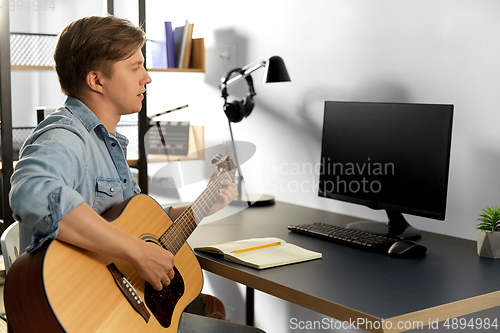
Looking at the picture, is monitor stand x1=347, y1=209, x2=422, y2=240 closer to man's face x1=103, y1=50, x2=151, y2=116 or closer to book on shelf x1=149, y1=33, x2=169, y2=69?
man's face x1=103, y1=50, x2=151, y2=116

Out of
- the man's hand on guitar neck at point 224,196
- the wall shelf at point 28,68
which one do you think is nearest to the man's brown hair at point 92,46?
the man's hand on guitar neck at point 224,196

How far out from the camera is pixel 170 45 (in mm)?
2660

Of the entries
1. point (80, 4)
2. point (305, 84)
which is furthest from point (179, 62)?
point (305, 84)

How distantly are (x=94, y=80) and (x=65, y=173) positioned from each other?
0.28 m

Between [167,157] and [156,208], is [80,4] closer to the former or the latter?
[167,157]

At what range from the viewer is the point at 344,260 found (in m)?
1.42

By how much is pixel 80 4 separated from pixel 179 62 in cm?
54

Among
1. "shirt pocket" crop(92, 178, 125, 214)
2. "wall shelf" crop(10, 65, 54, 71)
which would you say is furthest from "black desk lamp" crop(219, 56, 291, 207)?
"shirt pocket" crop(92, 178, 125, 214)

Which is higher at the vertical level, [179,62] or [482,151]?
[179,62]

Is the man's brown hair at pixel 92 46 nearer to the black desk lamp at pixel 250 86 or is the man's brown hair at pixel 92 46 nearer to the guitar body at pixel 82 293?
the guitar body at pixel 82 293

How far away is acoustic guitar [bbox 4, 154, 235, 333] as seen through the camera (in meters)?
1.01

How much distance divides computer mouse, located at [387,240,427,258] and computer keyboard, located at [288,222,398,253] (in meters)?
0.04

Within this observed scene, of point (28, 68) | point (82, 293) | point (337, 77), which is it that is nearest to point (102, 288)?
point (82, 293)

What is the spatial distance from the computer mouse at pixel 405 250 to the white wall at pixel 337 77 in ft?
1.26
